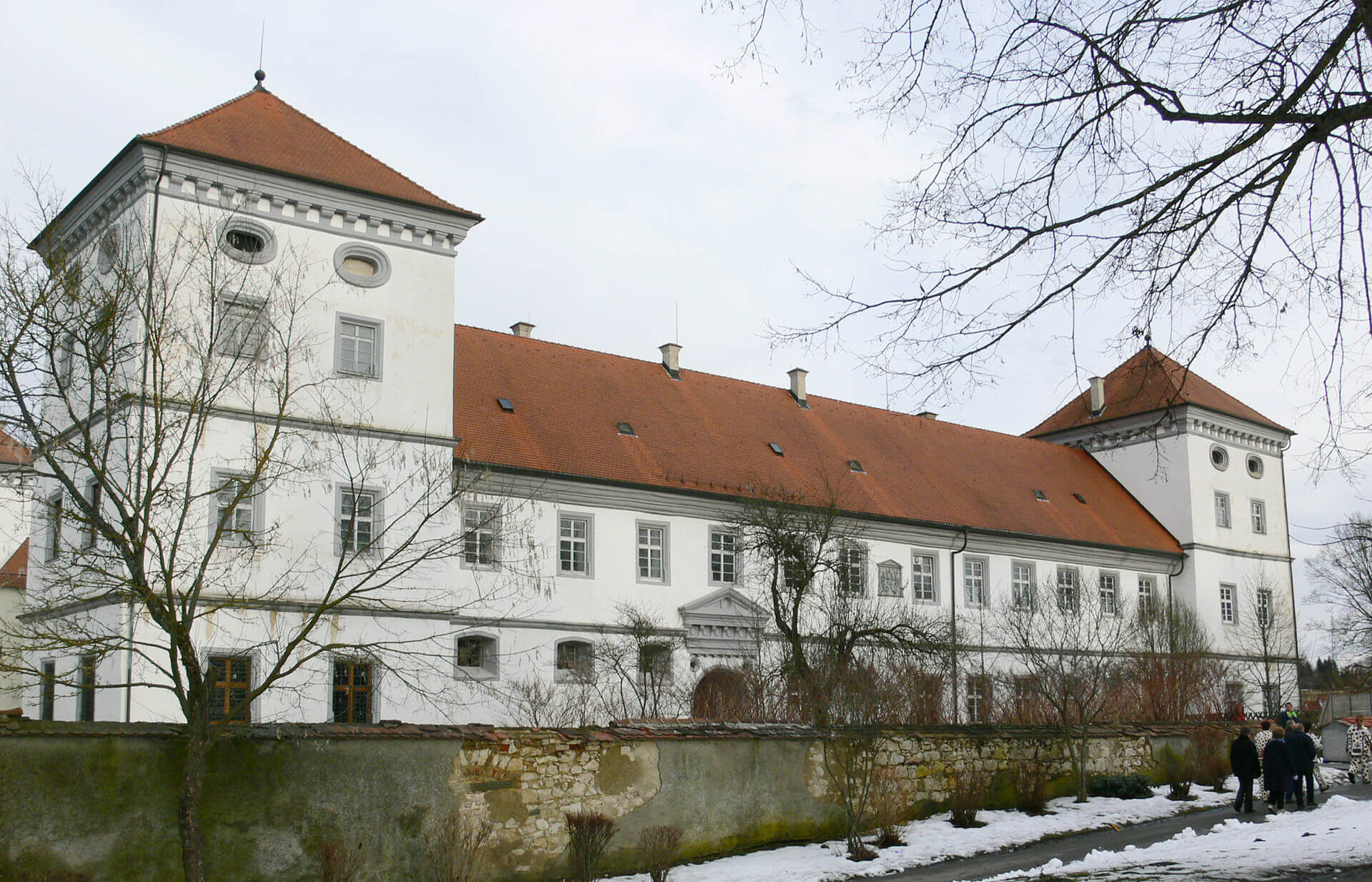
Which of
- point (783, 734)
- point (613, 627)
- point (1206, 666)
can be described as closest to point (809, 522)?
point (613, 627)

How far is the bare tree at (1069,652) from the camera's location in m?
20.3

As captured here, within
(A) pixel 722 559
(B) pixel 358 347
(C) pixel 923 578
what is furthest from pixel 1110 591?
(B) pixel 358 347

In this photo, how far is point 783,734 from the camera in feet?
51.9

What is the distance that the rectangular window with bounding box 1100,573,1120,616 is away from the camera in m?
38.2

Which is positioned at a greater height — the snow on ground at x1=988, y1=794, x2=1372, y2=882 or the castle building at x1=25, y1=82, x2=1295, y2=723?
the castle building at x1=25, y1=82, x2=1295, y2=723

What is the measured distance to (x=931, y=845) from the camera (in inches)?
610

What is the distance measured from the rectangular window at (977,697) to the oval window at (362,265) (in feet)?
52.5

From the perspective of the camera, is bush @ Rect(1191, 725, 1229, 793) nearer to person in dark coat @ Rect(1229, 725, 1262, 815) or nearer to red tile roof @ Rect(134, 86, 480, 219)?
person in dark coat @ Rect(1229, 725, 1262, 815)

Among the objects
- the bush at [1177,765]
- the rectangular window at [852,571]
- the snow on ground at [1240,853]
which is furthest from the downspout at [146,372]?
the bush at [1177,765]

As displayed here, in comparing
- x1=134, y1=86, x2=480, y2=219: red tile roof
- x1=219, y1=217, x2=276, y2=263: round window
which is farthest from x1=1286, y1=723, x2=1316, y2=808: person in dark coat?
x1=219, y1=217, x2=276, y2=263: round window

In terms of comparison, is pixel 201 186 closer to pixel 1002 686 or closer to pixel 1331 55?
pixel 1331 55

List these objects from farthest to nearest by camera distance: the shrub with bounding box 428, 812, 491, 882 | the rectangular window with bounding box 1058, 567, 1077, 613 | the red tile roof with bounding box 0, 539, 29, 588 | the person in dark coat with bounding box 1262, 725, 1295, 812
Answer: the red tile roof with bounding box 0, 539, 29, 588, the rectangular window with bounding box 1058, 567, 1077, 613, the person in dark coat with bounding box 1262, 725, 1295, 812, the shrub with bounding box 428, 812, 491, 882

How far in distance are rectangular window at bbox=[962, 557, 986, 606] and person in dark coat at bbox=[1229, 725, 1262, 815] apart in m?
15.8

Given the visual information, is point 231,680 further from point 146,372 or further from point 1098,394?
point 1098,394
